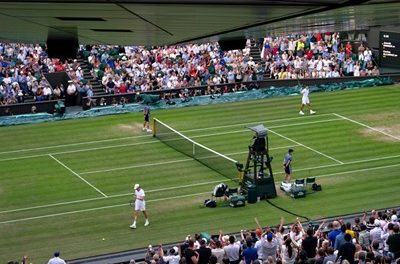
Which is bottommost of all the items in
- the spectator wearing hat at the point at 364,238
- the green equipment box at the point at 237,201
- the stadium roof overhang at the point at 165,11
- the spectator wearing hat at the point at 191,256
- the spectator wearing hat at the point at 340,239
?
the green equipment box at the point at 237,201

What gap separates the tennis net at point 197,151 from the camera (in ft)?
115

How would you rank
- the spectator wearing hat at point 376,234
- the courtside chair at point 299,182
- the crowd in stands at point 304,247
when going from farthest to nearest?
the courtside chair at point 299,182 < the spectator wearing hat at point 376,234 < the crowd in stands at point 304,247

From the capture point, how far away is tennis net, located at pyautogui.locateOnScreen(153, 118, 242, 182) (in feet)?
115

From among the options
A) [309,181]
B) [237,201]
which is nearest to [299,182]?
[309,181]

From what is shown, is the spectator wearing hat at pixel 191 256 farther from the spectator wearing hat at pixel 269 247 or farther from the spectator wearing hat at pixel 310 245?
the spectator wearing hat at pixel 310 245

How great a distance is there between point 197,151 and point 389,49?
809 inches

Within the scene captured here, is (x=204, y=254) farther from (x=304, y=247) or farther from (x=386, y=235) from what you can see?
(x=386, y=235)

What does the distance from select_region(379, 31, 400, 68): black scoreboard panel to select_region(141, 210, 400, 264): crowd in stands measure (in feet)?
104

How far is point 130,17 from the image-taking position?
7980mm

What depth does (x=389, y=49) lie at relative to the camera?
2125 inches

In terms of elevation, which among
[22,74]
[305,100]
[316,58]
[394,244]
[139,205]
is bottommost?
[139,205]

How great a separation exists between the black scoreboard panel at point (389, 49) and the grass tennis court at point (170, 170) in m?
4.11

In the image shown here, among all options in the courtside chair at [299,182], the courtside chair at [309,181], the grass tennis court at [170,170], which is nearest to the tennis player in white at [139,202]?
the grass tennis court at [170,170]

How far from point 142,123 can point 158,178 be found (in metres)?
9.04
